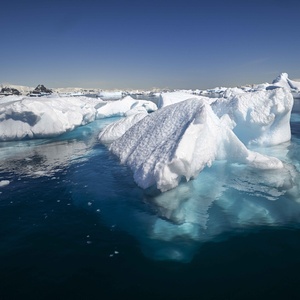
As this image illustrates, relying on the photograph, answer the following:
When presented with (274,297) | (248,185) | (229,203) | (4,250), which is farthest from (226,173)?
(4,250)

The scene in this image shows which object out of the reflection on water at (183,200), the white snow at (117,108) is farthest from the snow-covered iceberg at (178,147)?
the white snow at (117,108)

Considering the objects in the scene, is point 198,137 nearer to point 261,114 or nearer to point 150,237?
point 150,237

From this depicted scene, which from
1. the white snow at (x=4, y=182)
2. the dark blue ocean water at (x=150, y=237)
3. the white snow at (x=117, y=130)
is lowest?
the dark blue ocean water at (x=150, y=237)

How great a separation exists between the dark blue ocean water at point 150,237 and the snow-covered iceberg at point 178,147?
1.76 feet

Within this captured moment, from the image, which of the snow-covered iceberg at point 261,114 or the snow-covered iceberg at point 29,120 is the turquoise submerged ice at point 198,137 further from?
the snow-covered iceberg at point 29,120

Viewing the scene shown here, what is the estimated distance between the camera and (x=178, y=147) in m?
7.45

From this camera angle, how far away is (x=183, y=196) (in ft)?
25.5

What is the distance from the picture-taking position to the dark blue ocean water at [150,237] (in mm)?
4590

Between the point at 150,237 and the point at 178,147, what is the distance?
2625mm

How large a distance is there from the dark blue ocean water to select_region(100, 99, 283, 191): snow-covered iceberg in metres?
0.54

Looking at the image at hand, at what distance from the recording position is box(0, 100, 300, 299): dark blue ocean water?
15.1 ft

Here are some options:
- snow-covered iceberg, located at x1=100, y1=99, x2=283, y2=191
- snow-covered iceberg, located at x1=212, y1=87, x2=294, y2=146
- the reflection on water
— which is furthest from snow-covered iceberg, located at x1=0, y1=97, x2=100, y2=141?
snow-covered iceberg, located at x1=212, y1=87, x2=294, y2=146

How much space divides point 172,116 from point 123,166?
9.25 ft

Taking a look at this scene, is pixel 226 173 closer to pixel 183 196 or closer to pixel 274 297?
pixel 183 196
